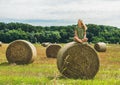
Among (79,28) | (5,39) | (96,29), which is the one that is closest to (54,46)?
(79,28)

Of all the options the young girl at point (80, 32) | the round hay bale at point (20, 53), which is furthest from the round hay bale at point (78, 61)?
the round hay bale at point (20, 53)

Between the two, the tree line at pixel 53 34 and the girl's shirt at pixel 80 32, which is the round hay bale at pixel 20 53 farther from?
the tree line at pixel 53 34

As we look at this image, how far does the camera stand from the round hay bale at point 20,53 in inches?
1050

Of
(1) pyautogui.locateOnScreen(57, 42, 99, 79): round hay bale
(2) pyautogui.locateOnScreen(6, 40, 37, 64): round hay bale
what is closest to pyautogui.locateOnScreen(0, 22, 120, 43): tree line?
(2) pyautogui.locateOnScreen(6, 40, 37, 64): round hay bale

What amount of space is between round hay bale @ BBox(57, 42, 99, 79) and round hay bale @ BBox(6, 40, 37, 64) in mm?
9391

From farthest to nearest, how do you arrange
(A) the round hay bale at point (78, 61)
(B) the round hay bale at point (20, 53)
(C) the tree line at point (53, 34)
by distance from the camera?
(C) the tree line at point (53, 34), (B) the round hay bale at point (20, 53), (A) the round hay bale at point (78, 61)

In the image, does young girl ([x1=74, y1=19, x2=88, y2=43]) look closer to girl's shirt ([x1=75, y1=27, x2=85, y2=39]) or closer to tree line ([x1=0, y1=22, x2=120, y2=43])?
girl's shirt ([x1=75, y1=27, x2=85, y2=39])

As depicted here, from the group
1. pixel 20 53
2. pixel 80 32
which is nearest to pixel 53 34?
pixel 20 53

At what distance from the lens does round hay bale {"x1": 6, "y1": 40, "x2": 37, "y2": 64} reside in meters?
26.7

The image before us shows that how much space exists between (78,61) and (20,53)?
1038cm

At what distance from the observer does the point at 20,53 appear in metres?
27.1

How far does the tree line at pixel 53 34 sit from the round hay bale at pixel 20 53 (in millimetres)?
83181

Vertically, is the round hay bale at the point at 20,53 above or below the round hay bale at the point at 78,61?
below

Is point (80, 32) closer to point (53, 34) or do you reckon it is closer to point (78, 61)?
point (78, 61)
